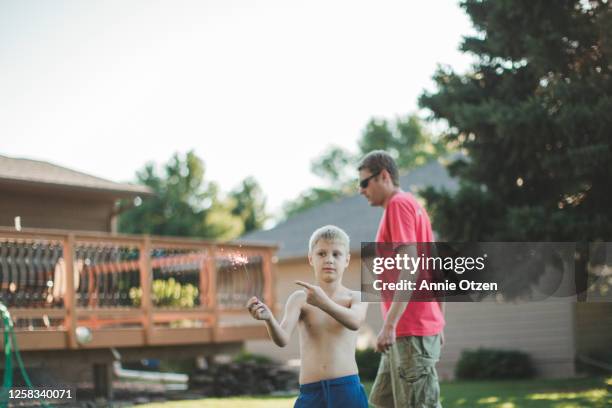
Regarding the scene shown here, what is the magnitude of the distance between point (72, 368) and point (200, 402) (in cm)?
280

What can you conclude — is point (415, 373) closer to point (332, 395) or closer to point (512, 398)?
point (332, 395)

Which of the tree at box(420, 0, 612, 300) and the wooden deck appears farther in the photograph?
the wooden deck

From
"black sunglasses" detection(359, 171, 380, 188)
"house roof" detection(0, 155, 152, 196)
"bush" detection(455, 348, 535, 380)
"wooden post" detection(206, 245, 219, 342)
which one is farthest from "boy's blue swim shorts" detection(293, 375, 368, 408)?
"bush" detection(455, 348, 535, 380)

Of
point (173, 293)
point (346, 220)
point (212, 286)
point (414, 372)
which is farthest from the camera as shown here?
point (346, 220)

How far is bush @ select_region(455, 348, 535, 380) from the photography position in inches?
540

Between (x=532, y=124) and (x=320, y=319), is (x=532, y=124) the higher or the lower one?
the higher one

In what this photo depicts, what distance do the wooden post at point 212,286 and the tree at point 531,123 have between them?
3.20m

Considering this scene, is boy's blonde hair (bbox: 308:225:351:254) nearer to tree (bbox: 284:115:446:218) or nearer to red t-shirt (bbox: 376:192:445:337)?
red t-shirt (bbox: 376:192:445:337)

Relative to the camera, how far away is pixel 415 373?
3984 mm

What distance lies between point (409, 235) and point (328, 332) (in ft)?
1.98

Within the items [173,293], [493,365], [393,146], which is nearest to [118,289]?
[173,293]

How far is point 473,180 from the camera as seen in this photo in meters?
11.2

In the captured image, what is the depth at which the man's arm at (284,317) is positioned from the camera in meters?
3.24

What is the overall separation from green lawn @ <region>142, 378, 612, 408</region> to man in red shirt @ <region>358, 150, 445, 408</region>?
12.3 feet
